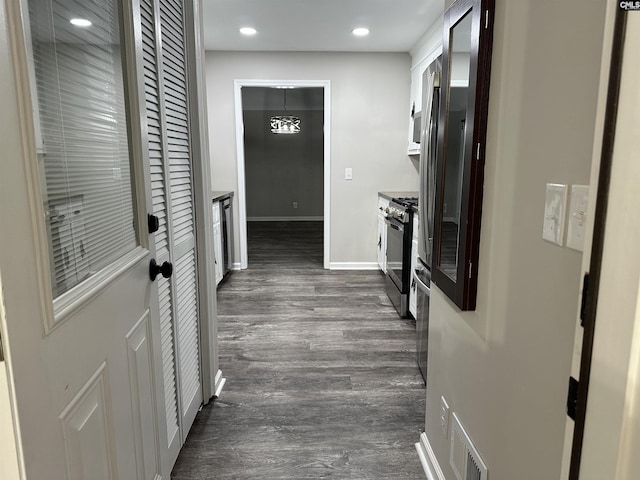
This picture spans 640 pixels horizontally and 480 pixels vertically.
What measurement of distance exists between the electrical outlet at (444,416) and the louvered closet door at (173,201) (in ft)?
3.46

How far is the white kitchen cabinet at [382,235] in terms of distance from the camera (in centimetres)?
440

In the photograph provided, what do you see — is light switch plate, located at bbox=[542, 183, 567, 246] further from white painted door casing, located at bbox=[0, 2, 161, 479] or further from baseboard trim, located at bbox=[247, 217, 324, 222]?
baseboard trim, located at bbox=[247, 217, 324, 222]

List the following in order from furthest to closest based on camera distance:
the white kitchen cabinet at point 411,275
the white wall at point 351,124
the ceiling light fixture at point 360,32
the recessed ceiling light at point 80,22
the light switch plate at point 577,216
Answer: the white wall at point 351,124 → the ceiling light fixture at point 360,32 → the white kitchen cabinet at point 411,275 → the recessed ceiling light at point 80,22 → the light switch plate at point 577,216

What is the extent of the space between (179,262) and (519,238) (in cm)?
137

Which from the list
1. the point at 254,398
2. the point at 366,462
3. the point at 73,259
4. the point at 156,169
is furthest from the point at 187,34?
the point at 366,462

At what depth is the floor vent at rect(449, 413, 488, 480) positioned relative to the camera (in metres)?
1.27

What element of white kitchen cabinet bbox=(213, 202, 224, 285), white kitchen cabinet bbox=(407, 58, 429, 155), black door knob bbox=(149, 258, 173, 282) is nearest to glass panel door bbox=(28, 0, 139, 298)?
black door knob bbox=(149, 258, 173, 282)

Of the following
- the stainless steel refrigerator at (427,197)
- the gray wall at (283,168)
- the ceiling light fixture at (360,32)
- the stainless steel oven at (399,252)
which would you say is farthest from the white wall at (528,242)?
the gray wall at (283,168)

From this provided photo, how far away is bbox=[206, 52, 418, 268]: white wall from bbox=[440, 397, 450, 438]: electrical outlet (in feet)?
11.3

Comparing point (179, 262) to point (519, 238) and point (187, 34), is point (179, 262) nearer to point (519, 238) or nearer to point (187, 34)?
point (187, 34)

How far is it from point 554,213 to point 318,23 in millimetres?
3426

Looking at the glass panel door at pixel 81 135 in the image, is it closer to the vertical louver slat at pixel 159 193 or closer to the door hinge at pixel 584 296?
the vertical louver slat at pixel 159 193

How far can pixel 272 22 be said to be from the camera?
3.69m

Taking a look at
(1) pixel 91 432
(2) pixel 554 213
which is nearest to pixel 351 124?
(2) pixel 554 213
